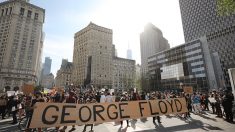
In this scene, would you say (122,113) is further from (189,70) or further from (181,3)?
(181,3)

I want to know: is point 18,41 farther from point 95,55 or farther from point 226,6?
point 226,6

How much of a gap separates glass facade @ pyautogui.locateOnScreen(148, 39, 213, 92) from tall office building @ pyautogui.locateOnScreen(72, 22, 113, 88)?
33263 millimetres

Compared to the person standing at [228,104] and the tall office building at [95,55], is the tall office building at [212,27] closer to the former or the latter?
the tall office building at [95,55]

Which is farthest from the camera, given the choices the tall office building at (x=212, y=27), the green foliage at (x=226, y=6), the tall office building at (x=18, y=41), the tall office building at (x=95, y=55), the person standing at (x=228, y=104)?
the tall office building at (x=95, y=55)

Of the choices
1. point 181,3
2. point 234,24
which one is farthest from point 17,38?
point 234,24

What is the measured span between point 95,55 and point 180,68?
196ft

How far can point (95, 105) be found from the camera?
10.2m

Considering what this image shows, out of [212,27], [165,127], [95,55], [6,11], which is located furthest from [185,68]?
[6,11]

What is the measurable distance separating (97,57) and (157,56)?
43266 mm

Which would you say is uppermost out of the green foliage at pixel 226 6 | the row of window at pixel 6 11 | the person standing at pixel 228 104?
the row of window at pixel 6 11

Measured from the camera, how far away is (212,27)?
4651 inches

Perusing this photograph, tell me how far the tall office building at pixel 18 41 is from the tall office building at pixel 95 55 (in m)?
32.2

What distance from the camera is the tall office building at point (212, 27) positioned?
110m

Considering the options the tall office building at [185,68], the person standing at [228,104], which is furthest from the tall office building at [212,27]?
the person standing at [228,104]
